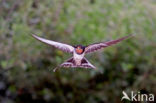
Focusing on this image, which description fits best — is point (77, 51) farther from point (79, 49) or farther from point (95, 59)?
point (95, 59)

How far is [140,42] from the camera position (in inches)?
81.4

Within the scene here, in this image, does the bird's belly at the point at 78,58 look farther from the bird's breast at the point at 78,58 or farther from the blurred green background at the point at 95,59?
the blurred green background at the point at 95,59

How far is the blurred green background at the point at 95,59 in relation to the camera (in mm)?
1910

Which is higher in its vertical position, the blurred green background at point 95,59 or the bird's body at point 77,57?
the blurred green background at point 95,59

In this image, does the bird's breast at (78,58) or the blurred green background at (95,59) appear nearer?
the bird's breast at (78,58)

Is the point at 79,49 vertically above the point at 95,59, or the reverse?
the point at 95,59

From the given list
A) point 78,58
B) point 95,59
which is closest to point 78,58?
point 78,58

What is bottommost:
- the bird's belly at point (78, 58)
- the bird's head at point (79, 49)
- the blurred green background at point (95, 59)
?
the bird's belly at point (78, 58)

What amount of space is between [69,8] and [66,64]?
5.22 feet

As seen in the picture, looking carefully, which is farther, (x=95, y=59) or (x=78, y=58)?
(x=95, y=59)

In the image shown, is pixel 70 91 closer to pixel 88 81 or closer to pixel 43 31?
pixel 88 81

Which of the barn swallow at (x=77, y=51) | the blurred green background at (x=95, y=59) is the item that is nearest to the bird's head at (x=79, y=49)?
the barn swallow at (x=77, y=51)

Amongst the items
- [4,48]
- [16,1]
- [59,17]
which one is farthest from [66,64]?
[59,17]

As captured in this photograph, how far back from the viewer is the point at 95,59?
1906mm
